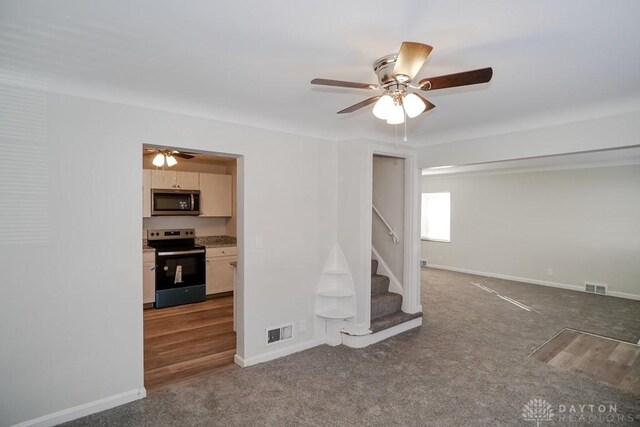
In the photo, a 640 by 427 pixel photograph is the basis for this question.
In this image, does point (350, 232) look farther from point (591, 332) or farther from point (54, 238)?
point (591, 332)

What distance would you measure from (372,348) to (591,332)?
2796mm

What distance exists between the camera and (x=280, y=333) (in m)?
3.49

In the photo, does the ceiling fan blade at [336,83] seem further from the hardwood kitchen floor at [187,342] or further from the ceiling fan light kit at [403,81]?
the hardwood kitchen floor at [187,342]

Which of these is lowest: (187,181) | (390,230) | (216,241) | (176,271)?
(176,271)

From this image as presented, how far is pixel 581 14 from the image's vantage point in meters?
1.46

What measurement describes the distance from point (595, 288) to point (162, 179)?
7.58 metres

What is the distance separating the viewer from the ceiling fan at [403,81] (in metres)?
1.55

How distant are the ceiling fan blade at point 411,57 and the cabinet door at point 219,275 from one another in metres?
4.61

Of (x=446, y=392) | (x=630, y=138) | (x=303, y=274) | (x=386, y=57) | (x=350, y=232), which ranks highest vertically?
(x=386, y=57)

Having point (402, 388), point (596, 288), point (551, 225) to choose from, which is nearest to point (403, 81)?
point (402, 388)

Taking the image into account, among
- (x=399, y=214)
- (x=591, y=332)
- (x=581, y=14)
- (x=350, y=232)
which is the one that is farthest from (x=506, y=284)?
(x=581, y=14)

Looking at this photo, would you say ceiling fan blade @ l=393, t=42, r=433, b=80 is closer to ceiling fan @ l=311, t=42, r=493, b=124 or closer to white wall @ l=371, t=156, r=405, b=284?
ceiling fan @ l=311, t=42, r=493, b=124

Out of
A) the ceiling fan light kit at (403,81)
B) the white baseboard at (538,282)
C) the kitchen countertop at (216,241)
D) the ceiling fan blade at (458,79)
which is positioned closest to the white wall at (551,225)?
the white baseboard at (538,282)
